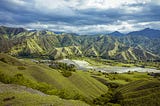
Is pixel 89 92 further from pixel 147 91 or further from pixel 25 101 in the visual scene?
pixel 25 101

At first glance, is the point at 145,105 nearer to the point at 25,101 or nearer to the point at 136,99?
the point at 136,99

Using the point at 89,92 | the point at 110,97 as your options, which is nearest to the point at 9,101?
the point at 110,97

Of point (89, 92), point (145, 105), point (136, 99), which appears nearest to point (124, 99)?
point (136, 99)

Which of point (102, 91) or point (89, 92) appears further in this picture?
point (102, 91)

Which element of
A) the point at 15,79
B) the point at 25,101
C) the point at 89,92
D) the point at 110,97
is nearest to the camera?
the point at 25,101

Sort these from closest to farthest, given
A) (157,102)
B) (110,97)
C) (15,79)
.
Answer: (157,102) → (15,79) → (110,97)

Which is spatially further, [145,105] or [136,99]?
[136,99]

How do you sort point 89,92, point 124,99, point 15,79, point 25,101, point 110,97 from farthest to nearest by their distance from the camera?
point 89,92 → point 110,97 → point 124,99 → point 15,79 → point 25,101

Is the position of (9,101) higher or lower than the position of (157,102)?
higher

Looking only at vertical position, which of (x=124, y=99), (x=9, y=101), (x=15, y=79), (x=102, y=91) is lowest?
(x=102, y=91)
